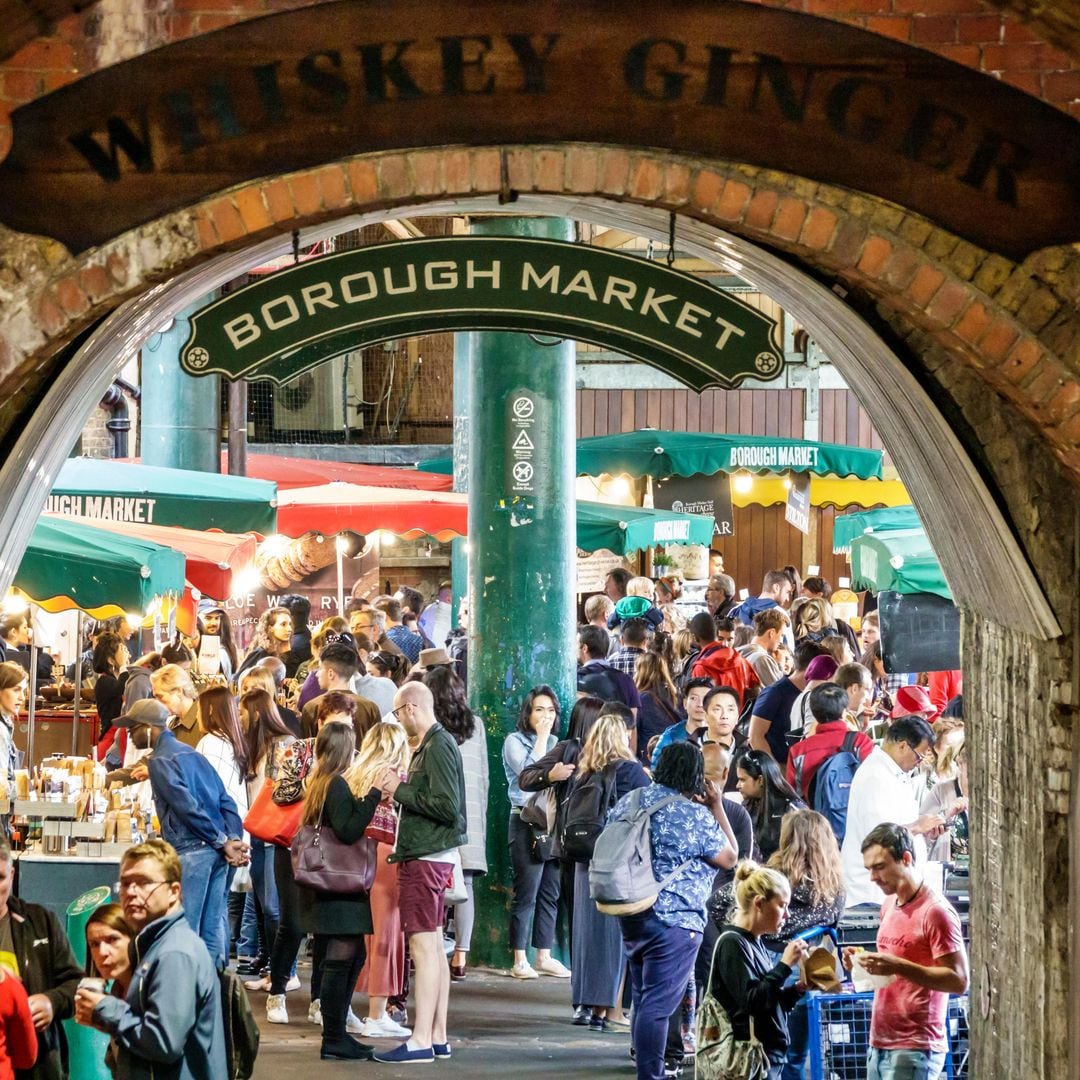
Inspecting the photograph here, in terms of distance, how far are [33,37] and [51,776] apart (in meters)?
4.95

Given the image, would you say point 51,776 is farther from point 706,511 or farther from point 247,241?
point 706,511

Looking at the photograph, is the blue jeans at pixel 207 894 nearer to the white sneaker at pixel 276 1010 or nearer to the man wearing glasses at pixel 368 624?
the white sneaker at pixel 276 1010

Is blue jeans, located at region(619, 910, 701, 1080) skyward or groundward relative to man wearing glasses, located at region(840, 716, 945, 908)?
groundward

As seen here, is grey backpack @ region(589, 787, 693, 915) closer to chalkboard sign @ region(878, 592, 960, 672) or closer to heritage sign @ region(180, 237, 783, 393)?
heritage sign @ region(180, 237, 783, 393)

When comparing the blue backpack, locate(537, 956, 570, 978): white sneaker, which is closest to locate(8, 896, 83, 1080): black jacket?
the blue backpack

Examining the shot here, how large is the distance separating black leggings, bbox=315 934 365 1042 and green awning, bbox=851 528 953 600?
3.58 meters

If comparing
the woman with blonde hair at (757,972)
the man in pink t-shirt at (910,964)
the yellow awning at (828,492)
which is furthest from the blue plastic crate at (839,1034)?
the yellow awning at (828,492)

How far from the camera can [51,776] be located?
9.54 metres

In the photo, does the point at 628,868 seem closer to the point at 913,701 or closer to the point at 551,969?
the point at 551,969

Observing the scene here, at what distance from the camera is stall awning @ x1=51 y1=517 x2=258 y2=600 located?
487 inches

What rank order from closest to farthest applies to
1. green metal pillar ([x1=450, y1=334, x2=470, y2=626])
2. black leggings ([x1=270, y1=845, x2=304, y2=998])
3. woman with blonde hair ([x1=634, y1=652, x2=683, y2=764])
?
1. black leggings ([x1=270, y1=845, x2=304, y2=998])
2. woman with blonde hair ([x1=634, y1=652, x2=683, y2=764])
3. green metal pillar ([x1=450, y1=334, x2=470, y2=626])

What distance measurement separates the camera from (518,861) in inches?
424

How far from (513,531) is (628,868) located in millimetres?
3607

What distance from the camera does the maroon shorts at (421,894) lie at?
29.0ft
